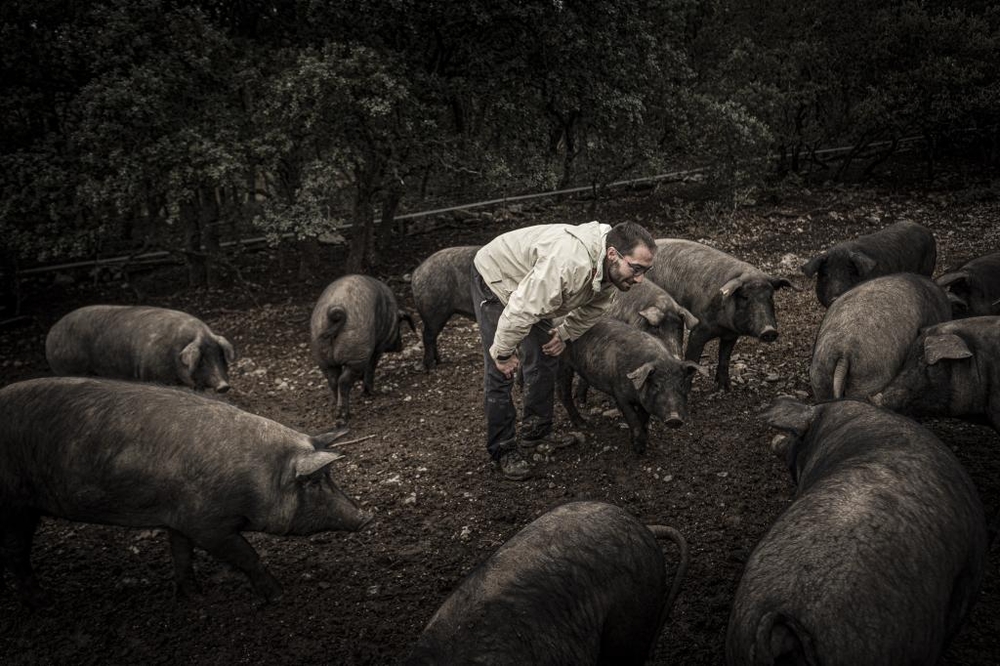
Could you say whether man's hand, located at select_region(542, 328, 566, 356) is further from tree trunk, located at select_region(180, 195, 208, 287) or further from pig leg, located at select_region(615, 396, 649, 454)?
tree trunk, located at select_region(180, 195, 208, 287)

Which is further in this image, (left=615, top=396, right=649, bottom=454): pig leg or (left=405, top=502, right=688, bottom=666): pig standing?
(left=615, top=396, right=649, bottom=454): pig leg

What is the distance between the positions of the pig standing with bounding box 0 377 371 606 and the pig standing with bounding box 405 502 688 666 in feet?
4.62

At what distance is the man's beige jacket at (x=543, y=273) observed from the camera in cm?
386

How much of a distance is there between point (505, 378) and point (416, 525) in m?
1.17

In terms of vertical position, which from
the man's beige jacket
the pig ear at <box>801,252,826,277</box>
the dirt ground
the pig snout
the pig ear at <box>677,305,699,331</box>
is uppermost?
the man's beige jacket

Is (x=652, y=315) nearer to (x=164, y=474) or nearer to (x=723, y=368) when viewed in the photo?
(x=723, y=368)

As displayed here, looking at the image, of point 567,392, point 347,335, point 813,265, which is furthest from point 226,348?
point 813,265

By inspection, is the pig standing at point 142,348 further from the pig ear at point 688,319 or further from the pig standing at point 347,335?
the pig ear at point 688,319

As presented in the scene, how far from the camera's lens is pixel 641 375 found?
454 centimetres

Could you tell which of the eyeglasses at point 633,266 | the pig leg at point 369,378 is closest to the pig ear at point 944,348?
the eyeglasses at point 633,266

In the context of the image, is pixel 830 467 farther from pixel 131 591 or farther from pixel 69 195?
pixel 69 195

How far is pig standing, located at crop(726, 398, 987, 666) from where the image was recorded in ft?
7.07

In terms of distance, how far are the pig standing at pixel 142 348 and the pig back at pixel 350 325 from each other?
0.91 m

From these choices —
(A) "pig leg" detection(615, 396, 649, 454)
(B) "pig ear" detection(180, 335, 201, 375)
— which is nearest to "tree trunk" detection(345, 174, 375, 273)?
(B) "pig ear" detection(180, 335, 201, 375)
